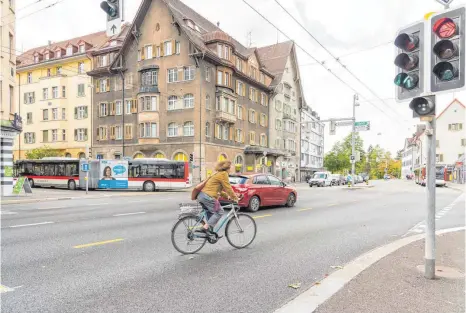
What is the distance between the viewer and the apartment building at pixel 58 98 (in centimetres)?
4803

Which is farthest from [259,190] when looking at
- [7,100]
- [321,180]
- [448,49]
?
[321,180]

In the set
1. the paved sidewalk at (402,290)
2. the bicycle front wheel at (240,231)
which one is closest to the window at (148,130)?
the bicycle front wheel at (240,231)

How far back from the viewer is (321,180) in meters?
46.2

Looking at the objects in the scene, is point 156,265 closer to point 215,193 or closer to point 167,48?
point 215,193

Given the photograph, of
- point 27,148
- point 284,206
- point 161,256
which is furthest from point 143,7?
point 161,256

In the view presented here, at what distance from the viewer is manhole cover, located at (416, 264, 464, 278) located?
207 inches

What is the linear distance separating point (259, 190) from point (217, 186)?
24.7 feet

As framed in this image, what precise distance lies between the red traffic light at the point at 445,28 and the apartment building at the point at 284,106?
4601cm

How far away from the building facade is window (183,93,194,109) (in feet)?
91.5

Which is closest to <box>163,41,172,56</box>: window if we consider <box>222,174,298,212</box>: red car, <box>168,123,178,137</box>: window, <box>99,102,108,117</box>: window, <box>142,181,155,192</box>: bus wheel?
<box>168,123,178,137</box>: window

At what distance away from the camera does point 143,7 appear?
40625mm

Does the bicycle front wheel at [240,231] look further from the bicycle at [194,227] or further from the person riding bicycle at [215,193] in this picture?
the person riding bicycle at [215,193]

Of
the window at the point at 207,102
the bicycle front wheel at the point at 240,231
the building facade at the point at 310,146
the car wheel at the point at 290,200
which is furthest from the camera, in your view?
the building facade at the point at 310,146

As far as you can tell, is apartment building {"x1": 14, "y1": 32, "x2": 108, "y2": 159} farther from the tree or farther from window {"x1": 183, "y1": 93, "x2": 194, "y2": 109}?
window {"x1": 183, "y1": 93, "x2": 194, "y2": 109}
